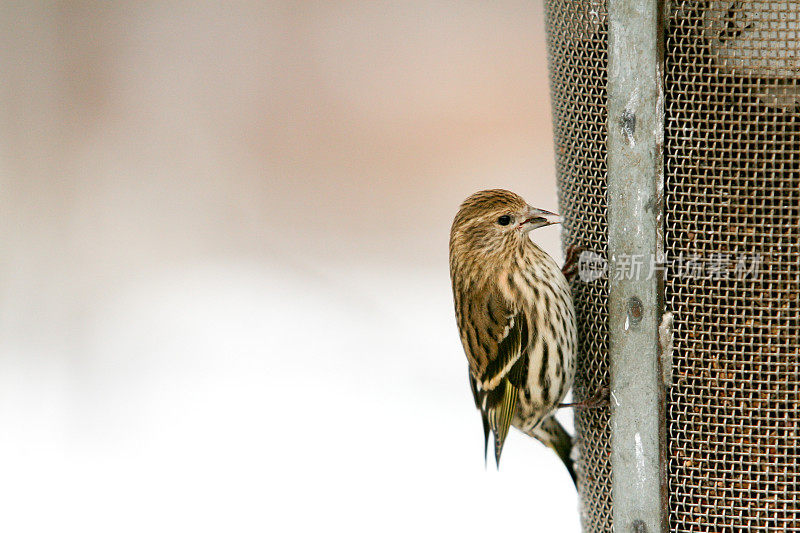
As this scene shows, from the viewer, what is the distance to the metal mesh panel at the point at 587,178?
3.56 meters

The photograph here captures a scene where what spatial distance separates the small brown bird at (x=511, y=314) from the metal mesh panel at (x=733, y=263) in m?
0.45

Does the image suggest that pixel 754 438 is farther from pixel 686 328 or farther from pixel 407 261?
pixel 407 261

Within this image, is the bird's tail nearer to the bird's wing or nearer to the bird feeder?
the bird's wing

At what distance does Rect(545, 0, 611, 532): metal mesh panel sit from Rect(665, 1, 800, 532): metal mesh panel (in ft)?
0.97

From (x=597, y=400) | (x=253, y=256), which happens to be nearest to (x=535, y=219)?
(x=597, y=400)

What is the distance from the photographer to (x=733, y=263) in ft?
11.0

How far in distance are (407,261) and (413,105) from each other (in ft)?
4.68

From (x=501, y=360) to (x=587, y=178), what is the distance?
0.67 m

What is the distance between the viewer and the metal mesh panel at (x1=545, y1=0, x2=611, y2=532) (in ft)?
11.7

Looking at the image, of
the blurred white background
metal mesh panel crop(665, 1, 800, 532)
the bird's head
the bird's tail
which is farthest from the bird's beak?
the blurred white background

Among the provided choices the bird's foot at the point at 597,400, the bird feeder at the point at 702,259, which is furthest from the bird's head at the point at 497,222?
the bird's foot at the point at 597,400

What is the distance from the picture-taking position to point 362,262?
8.86m

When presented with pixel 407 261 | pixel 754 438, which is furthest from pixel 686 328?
pixel 407 261

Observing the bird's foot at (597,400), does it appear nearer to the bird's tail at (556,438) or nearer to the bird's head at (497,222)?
the bird's tail at (556,438)
